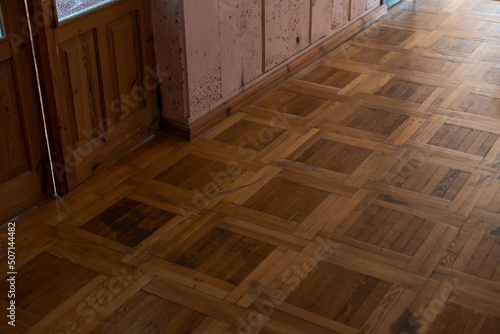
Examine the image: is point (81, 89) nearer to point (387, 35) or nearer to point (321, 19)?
point (321, 19)

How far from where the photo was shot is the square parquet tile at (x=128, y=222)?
243cm

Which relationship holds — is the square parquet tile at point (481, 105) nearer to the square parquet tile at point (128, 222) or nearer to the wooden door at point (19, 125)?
the square parquet tile at point (128, 222)

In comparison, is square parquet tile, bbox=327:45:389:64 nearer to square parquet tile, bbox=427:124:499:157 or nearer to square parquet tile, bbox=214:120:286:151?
square parquet tile, bbox=427:124:499:157

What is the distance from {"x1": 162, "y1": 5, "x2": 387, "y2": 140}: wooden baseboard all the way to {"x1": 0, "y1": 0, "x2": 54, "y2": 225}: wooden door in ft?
2.31

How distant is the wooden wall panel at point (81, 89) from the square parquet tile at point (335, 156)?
0.88 m

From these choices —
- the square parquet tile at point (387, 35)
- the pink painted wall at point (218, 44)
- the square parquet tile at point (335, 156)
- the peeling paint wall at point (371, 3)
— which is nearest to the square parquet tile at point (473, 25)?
the square parquet tile at point (387, 35)

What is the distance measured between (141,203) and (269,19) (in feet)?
4.41

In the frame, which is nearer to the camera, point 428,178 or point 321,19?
point 428,178

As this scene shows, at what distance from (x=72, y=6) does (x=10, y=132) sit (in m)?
0.52

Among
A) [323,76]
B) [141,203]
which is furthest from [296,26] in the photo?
[141,203]

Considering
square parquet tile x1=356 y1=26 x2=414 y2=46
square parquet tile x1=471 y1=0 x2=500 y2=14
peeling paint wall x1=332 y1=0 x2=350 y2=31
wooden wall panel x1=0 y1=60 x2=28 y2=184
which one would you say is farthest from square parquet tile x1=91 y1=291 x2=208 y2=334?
square parquet tile x1=471 y1=0 x2=500 y2=14

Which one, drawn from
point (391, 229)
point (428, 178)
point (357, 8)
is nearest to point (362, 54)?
point (357, 8)

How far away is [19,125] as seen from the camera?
2.46 m

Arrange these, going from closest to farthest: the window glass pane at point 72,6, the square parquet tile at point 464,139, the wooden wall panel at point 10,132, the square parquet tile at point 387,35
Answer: the wooden wall panel at point 10,132, the window glass pane at point 72,6, the square parquet tile at point 464,139, the square parquet tile at point 387,35
